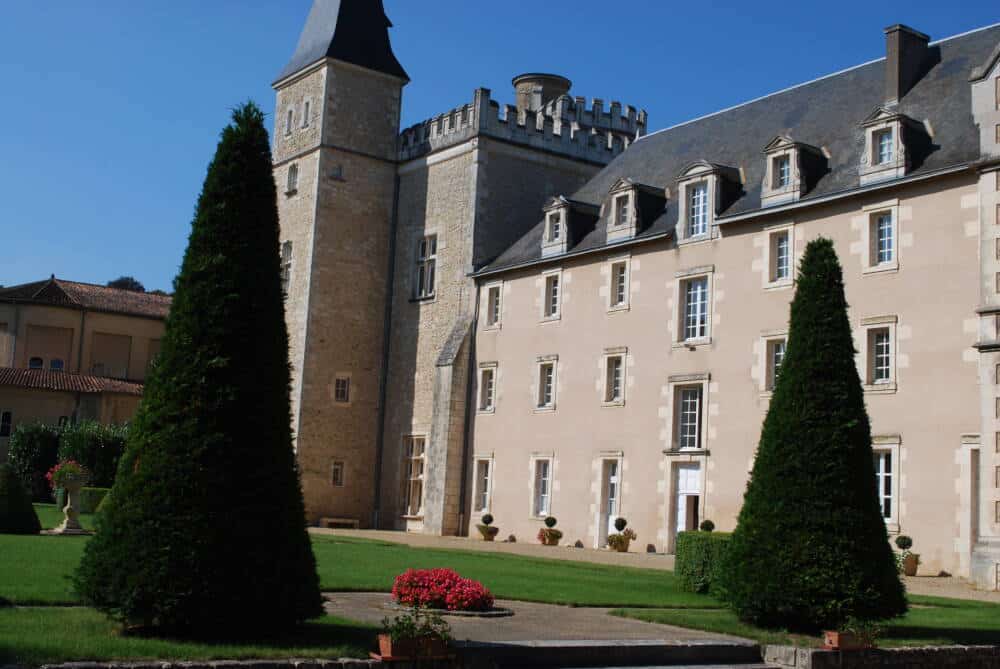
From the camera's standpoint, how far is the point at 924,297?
70.2 feet

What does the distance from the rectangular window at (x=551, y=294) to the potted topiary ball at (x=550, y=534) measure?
536 cm

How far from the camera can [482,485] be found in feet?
105

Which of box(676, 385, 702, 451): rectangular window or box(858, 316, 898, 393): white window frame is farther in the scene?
box(676, 385, 702, 451): rectangular window

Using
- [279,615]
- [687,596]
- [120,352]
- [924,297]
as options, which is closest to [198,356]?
[279,615]

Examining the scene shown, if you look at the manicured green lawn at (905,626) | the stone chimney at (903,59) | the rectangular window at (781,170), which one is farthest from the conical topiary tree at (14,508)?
the stone chimney at (903,59)

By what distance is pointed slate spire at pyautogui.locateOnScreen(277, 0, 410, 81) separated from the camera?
36.8m

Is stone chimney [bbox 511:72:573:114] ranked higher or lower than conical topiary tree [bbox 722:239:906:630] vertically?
higher

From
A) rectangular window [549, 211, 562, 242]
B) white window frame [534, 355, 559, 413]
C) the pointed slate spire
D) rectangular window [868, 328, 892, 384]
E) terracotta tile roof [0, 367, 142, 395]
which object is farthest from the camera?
terracotta tile roof [0, 367, 142, 395]

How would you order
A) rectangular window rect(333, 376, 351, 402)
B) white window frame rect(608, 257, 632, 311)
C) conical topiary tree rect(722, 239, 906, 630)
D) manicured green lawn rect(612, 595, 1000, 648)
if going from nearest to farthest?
1. conical topiary tree rect(722, 239, 906, 630)
2. manicured green lawn rect(612, 595, 1000, 648)
3. white window frame rect(608, 257, 632, 311)
4. rectangular window rect(333, 376, 351, 402)

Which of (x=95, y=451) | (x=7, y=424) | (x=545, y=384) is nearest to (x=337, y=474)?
(x=545, y=384)

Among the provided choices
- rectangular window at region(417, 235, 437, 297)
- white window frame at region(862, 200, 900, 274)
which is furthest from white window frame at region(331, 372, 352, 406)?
white window frame at region(862, 200, 900, 274)

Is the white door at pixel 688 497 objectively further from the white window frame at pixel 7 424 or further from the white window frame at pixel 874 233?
the white window frame at pixel 7 424

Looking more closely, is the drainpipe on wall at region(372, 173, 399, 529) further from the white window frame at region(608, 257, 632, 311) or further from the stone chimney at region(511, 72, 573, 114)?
the white window frame at region(608, 257, 632, 311)

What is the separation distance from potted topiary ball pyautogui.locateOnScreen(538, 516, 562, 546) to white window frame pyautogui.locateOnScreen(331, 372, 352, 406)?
Result: 9267 mm
